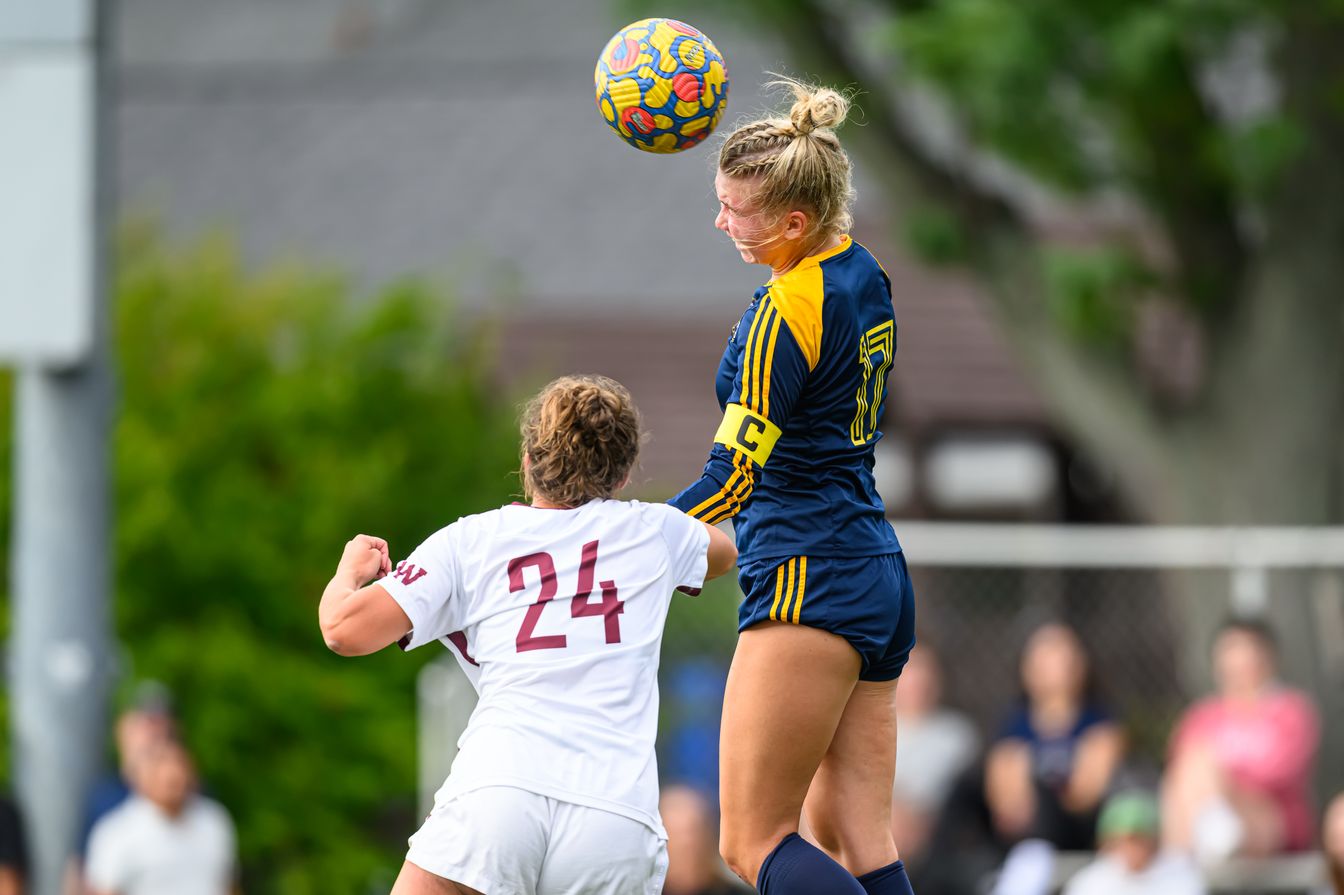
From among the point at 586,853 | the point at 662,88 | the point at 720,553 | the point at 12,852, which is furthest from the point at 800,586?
the point at 12,852

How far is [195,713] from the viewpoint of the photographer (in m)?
11.9

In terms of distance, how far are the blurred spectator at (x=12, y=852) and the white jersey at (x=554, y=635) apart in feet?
17.0

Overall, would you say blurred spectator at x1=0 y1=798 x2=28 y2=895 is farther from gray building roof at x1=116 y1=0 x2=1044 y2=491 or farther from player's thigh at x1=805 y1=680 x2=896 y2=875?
gray building roof at x1=116 y1=0 x2=1044 y2=491

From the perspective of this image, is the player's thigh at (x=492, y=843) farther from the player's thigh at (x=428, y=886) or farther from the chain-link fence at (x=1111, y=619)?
the chain-link fence at (x=1111, y=619)

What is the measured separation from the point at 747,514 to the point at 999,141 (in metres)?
6.60

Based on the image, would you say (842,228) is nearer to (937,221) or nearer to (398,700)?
(937,221)

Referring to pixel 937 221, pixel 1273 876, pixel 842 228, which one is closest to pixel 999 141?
pixel 937 221

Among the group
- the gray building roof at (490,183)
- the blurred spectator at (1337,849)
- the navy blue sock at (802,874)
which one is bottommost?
the blurred spectator at (1337,849)

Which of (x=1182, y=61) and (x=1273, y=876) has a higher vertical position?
(x=1182, y=61)

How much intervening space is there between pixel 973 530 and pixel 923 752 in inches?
123

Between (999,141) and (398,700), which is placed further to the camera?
(398,700)

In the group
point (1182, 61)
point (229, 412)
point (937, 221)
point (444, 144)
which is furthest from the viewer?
point (444, 144)

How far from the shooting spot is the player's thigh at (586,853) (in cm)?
425

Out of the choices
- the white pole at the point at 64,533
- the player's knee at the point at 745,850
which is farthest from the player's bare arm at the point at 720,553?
the white pole at the point at 64,533
